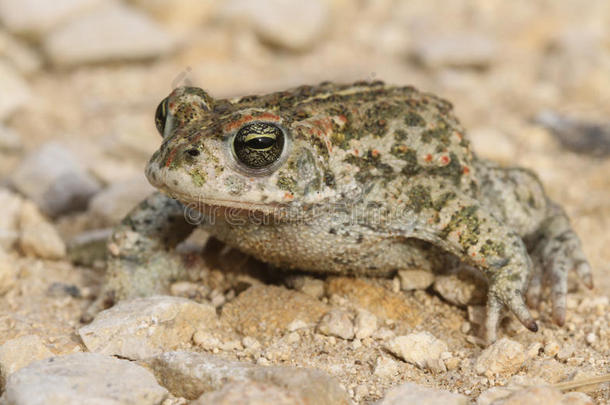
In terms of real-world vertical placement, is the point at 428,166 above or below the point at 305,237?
above

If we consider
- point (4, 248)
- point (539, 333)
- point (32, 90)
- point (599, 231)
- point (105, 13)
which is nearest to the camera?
point (539, 333)

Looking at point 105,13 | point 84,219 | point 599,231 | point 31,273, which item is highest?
point 105,13

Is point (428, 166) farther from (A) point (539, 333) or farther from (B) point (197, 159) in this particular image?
(B) point (197, 159)

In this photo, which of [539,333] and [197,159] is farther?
[539,333]

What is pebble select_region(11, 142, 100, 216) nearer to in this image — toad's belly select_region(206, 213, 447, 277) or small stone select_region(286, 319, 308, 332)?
toad's belly select_region(206, 213, 447, 277)

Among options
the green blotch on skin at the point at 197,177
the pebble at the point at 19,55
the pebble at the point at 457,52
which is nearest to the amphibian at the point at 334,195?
the green blotch on skin at the point at 197,177

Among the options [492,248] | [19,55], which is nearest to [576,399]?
[492,248]

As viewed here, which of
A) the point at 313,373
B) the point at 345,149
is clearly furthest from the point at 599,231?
the point at 313,373

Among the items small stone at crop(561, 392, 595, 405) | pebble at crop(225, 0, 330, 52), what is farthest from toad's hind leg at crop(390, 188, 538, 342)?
pebble at crop(225, 0, 330, 52)
